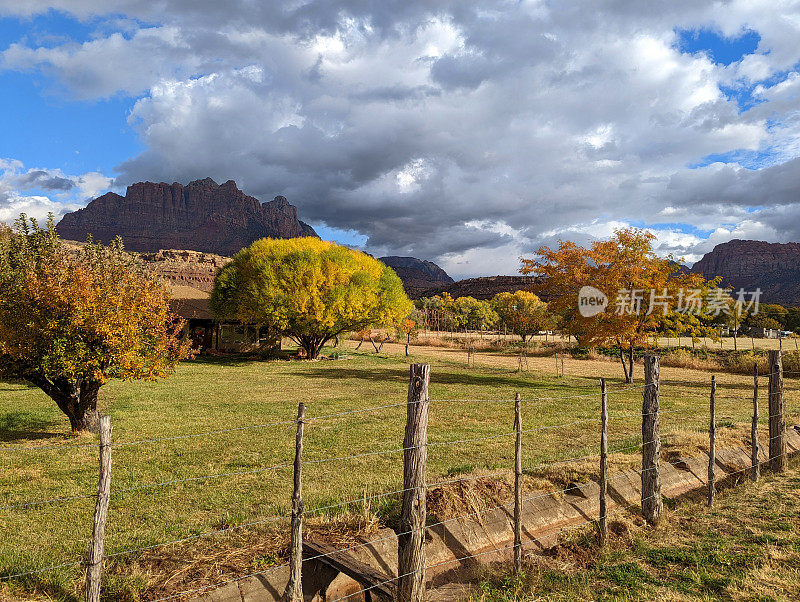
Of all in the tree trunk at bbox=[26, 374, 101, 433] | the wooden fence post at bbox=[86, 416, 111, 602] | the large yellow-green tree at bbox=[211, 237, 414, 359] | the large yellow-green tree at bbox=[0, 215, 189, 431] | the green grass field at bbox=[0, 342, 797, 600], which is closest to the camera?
the wooden fence post at bbox=[86, 416, 111, 602]

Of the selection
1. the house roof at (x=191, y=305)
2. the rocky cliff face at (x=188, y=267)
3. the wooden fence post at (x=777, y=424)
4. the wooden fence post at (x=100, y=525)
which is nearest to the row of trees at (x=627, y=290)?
the wooden fence post at (x=777, y=424)

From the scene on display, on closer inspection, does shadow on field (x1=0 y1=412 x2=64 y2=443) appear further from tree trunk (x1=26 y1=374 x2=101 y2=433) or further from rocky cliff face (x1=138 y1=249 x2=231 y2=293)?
rocky cliff face (x1=138 y1=249 x2=231 y2=293)

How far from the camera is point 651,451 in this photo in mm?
7473

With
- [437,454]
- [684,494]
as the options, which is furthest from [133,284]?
[684,494]

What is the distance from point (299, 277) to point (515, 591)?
28.6m

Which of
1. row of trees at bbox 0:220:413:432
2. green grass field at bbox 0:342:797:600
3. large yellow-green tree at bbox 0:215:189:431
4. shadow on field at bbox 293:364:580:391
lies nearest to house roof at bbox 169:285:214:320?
shadow on field at bbox 293:364:580:391

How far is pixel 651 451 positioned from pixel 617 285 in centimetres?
1529

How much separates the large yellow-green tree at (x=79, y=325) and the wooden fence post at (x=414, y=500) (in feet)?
30.5

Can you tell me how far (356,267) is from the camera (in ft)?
117

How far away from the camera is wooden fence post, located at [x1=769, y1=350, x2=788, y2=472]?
9836mm

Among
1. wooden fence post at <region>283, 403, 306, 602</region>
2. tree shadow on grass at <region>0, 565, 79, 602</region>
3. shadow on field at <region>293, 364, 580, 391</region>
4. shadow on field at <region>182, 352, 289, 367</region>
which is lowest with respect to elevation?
shadow on field at <region>182, 352, 289, 367</region>

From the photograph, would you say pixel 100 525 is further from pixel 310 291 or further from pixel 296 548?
pixel 310 291

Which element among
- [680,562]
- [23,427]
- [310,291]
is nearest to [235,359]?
[310,291]

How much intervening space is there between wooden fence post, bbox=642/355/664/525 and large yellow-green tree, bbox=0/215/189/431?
11108 mm
